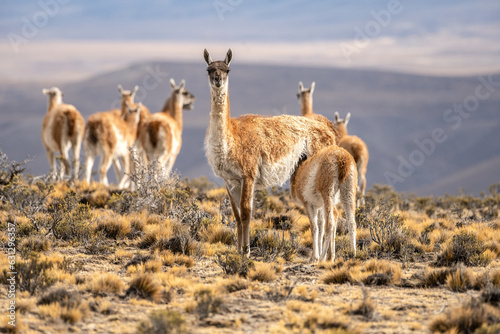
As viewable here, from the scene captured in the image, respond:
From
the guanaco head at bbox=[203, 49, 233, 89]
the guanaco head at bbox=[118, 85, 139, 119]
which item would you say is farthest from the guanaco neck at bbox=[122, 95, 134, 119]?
the guanaco head at bbox=[203, 49, 233, 89]

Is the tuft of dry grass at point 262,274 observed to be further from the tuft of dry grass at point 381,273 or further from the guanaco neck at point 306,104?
the guanaco neck at point 306,104

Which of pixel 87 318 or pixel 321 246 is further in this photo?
pixel 321 246

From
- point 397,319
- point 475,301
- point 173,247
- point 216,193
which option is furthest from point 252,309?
point 216,193

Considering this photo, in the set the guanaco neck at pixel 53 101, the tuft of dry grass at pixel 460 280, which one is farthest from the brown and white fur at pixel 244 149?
the guanaco neck at pixel 53 101

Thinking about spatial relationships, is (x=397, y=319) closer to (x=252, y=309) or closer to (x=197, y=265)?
(x=252, y=309)

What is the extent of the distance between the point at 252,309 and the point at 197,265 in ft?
7.72

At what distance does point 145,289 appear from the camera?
6.25 metres

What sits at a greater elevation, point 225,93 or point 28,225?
point 225,93

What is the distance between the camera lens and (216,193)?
49.8ft

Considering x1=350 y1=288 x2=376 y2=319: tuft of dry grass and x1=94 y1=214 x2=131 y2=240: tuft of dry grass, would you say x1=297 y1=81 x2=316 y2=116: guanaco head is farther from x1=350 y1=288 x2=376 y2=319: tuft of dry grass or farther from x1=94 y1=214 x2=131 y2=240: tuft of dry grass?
x1=350 y1=288 x2=376 y2=319: tuft of dry grass

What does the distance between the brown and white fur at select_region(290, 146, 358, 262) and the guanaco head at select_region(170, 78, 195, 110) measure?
11.9 m

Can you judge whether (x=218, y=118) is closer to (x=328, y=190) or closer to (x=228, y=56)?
(x=228, y=56)

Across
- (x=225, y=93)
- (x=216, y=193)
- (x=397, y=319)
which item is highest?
(x=225, y=93)

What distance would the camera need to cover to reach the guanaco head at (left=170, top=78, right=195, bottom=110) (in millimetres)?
19391
